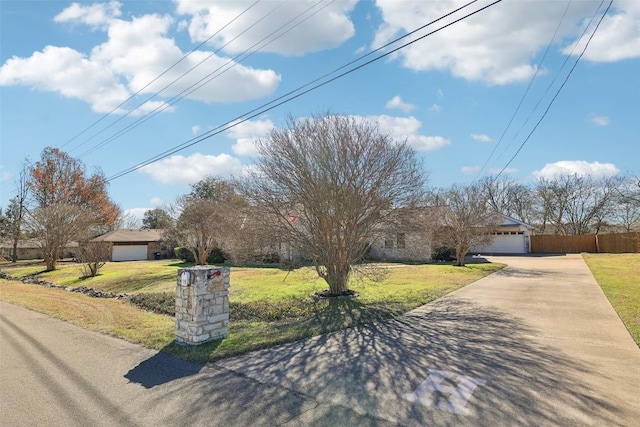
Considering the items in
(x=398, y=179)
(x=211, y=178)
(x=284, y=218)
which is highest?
(x=211, y=178)

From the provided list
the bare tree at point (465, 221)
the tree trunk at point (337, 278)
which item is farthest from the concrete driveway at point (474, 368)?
the bare tree at point (465, 221)

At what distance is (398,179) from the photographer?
415 inches

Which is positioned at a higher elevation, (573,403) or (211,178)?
(211,178)

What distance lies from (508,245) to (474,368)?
108 feet

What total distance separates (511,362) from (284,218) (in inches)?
262

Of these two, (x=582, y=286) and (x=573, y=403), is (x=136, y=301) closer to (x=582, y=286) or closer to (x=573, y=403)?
(x=573, y=403)

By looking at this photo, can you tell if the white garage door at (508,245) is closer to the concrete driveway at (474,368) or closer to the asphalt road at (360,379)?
the concrete driveway at (474,368)

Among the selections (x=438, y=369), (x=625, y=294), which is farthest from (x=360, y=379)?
(x=625, y=294)

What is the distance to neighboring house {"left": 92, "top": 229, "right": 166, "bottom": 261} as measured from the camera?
131 ft

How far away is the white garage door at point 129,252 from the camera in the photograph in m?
39.8

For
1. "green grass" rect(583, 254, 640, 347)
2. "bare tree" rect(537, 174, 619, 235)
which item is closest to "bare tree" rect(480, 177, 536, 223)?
"bare tree" rect(537, 174, 619, 235)

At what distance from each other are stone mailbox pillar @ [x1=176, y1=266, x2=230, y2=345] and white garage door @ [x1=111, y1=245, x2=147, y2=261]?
37.6 meters

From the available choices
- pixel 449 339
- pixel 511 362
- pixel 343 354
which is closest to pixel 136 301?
pixel 343 354

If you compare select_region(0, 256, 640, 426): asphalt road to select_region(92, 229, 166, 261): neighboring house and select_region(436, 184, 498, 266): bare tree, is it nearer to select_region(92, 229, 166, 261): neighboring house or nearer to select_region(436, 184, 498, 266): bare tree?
select_region(436, 184, 498, 266): bare tree
